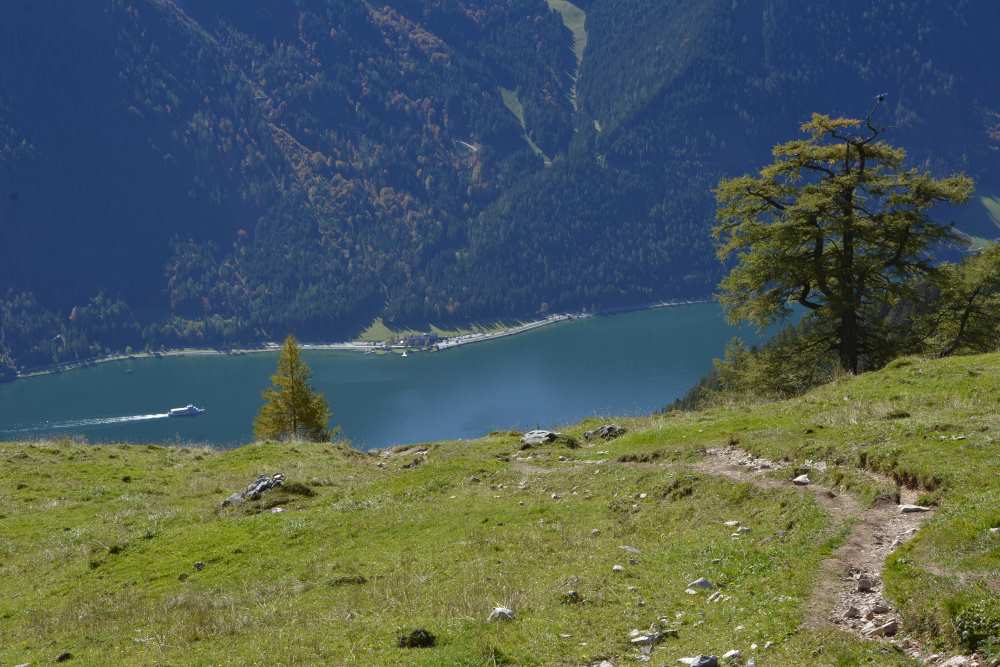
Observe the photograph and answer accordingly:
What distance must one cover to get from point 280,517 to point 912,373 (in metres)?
22.3

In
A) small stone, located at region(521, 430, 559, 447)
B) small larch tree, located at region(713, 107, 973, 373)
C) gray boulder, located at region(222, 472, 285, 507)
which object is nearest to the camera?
gray boulder, located at region(222, 472, 285, 507)

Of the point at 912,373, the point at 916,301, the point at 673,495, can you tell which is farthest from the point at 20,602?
the point at 916,301

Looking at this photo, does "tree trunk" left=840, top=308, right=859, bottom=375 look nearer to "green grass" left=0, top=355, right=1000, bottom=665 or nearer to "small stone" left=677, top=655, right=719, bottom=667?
"green grass" left=0, top=355, right=1000, bottom=665

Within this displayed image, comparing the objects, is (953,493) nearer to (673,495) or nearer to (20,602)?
(673,495)

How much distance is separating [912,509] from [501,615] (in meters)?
8.44

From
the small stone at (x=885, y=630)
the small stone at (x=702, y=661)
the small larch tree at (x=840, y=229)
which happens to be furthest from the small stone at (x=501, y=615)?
the small larch tree at (x=840, y=229)

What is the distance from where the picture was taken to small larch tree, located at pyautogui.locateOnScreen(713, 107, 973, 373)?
3750cm

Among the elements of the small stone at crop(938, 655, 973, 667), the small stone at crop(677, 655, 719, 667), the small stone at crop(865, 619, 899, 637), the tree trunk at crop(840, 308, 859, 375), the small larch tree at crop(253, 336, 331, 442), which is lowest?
the small larch tree at crop(253, 336, 331, 442)

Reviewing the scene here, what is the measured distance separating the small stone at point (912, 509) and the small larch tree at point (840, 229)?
2346 centimetres

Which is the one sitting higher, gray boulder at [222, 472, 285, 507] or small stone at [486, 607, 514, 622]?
small stone at [486, 607, 514, 622]

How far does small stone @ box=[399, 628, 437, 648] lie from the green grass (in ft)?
0.64

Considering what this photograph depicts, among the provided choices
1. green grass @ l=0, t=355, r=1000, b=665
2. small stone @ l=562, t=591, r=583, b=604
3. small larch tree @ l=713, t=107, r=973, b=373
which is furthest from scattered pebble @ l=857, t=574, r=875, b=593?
small larch tree @ l=713, t=107, r=973, b=373

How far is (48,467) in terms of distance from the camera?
33094 mm

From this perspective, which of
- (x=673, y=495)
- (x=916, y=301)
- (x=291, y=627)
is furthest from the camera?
(x=916, y=301)
